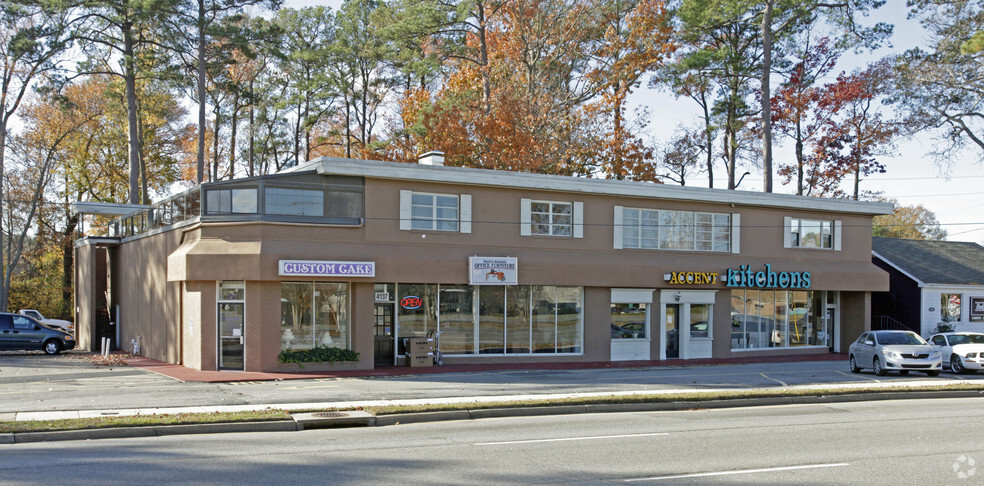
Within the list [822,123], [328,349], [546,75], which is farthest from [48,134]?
[822,123]

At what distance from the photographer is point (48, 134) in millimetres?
49406

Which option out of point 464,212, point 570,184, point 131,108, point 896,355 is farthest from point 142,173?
point 896,355

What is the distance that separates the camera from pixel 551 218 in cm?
2866

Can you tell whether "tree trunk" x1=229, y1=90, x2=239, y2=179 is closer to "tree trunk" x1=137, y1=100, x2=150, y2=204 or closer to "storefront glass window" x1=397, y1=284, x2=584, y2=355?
"tree trunk" x1=137, y1=100, x2=150, y2=204

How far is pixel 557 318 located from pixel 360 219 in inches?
321

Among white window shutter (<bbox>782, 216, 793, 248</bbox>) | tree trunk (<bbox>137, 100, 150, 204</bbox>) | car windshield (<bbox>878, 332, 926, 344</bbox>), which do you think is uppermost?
tree trunk (<bbox>137, 100, 150, 204</bbox>)

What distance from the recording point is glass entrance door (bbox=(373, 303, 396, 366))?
26.4 meters

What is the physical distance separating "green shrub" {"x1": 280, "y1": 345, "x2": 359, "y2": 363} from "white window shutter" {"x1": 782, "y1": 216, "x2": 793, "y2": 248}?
1818 cm

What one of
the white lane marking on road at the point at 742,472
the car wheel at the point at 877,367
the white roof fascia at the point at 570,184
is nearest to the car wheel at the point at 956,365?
the car wheel at the point at 877,367

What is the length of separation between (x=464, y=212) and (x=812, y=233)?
1576cm

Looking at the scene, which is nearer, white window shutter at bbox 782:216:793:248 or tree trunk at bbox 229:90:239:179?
white window shutter at bbox 782:216:793:248

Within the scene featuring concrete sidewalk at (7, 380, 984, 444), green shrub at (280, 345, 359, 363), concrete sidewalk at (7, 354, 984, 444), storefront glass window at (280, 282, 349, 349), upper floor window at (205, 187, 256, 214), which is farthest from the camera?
storefront glass window at (280, 282, 349, 349)

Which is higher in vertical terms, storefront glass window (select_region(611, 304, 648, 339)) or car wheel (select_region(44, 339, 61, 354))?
storefront glass window (select_region(611, 304, 648, 339))

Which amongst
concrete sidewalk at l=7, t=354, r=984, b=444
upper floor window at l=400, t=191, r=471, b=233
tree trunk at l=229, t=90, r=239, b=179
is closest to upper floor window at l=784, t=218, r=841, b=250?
concrete sidewalk at l=7, t=354, r=984, b=444
